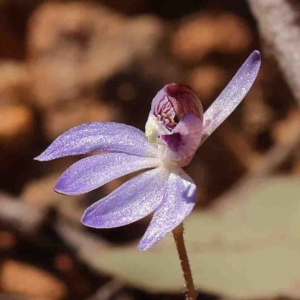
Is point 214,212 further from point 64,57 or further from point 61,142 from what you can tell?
point 61,142

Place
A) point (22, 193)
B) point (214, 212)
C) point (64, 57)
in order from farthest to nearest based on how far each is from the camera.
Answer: point (64, 57)
point (22, 193)
point (214, 212)

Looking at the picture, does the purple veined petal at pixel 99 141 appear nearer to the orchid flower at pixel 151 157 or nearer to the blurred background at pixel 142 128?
the orchid flower at pixel 151 157

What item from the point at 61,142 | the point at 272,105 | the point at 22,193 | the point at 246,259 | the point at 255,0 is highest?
the point at 255,0

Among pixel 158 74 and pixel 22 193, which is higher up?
pixel 158 74

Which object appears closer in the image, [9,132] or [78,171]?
[78,171]

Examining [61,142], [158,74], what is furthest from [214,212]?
[61,142]

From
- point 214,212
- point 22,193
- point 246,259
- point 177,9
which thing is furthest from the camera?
point 177,9

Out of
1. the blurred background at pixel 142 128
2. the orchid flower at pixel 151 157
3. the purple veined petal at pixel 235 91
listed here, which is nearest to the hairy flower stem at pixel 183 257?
the orchid flower at pixel 151 157
